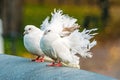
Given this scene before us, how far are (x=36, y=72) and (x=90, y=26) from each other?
15275mm

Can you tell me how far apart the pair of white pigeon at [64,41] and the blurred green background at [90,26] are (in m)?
6.15

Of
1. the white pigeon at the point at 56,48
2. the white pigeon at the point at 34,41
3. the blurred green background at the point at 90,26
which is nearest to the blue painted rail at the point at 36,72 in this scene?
the white pigeon at the point at 56,48

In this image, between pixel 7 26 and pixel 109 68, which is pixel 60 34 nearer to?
pixel 109 68

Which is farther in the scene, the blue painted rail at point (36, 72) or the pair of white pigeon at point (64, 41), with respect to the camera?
the pair of white pigeon at point (64, 41)

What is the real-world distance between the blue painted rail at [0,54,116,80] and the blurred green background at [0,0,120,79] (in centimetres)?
644

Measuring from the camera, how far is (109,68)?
582 inches

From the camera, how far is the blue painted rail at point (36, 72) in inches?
180

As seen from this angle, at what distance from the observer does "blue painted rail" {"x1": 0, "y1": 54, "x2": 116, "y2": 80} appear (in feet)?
15.0

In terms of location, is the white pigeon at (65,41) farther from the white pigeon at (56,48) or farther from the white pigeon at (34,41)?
the white pigeon at (34,41)

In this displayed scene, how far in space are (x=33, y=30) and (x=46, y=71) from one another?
0.94 m

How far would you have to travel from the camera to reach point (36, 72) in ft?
16.3

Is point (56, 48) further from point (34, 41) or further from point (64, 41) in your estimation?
point (34, 41)

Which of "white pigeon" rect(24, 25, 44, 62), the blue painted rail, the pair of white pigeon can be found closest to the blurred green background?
"white pigeon" rect(24, 25, 44, 62)

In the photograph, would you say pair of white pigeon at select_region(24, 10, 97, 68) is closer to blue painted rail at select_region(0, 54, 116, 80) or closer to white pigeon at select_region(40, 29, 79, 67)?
white pigeon at select_region(40, 29, 79, 67)
